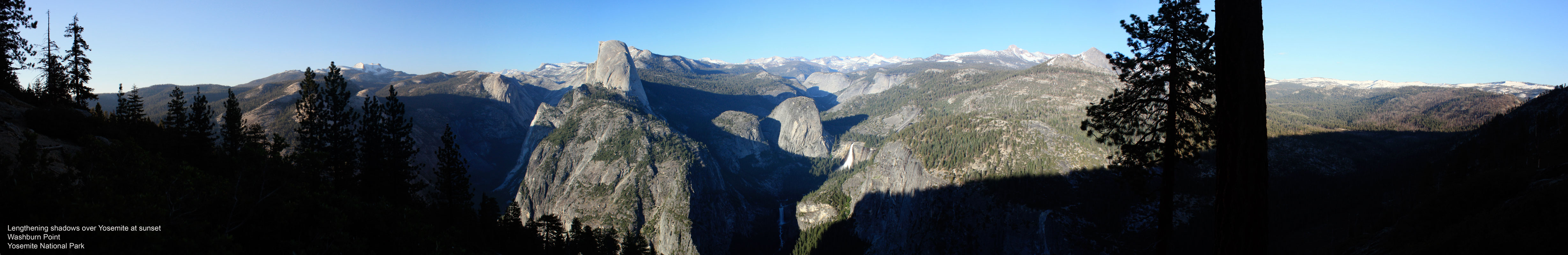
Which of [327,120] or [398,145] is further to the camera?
[398,145]

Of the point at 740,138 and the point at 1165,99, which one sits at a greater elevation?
the point at 1165,99

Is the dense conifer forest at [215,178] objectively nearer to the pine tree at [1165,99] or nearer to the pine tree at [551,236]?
the pine tree at [551,236]

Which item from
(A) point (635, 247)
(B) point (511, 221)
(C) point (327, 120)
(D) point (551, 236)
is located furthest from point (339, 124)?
(A) point (635, 247)

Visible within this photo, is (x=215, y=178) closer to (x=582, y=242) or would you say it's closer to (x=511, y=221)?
(x=511, y=221)

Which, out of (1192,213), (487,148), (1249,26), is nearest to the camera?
(1249,26)

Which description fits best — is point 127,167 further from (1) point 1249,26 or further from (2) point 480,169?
(2) point 480,169

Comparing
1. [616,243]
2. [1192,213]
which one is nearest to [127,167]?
[616,243]
